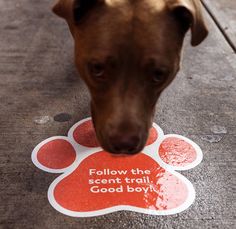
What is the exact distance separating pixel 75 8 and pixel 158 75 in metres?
0.42

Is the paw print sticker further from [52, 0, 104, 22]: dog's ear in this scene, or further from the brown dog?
[52, 0, 104, 22]: dog's ear

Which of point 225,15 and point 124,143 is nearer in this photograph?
point 124,143

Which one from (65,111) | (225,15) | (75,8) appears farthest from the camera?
(225,15)

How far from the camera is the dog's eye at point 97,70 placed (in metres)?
1.69

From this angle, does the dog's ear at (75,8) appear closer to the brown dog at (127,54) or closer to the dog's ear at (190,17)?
the brown dog at (127,54)

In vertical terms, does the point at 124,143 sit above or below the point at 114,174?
above

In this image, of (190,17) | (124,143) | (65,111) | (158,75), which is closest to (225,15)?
(65,111)

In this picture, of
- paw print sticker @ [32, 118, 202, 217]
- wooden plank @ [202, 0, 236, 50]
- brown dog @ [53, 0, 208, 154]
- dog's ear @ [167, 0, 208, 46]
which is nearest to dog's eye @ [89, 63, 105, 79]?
brown dog @ [53, 0, 208, 154]

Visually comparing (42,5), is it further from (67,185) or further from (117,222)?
(117,222)

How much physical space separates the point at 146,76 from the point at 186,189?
0.68 m

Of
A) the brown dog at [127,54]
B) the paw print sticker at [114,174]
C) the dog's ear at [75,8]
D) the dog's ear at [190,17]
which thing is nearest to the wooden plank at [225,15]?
the paw print sticker at [114,174]

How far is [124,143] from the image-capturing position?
5.45 feet

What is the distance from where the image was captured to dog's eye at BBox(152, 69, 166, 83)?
171 cm

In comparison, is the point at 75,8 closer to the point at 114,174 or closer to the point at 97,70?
the point at 97,70
